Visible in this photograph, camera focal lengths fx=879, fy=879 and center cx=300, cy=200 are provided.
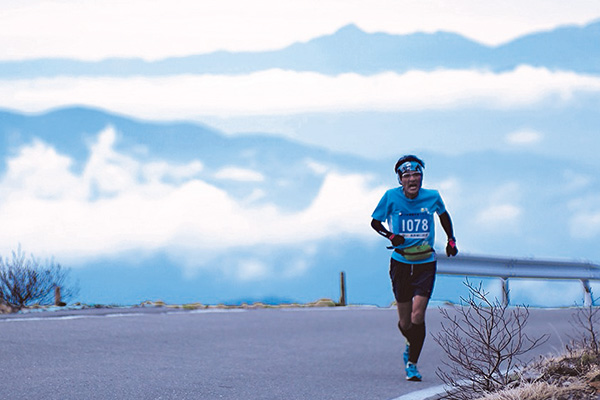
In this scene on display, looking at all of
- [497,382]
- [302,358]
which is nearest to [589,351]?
[497,382]

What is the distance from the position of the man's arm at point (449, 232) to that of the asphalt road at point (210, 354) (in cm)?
129

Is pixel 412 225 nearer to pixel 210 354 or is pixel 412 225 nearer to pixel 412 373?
pixel 412 373

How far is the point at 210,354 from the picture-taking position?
10492 millimetres

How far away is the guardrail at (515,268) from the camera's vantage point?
553 inches

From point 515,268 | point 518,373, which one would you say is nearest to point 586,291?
point 515,268

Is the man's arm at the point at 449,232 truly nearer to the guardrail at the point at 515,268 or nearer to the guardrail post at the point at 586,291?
the guardrail at the point at 515,268

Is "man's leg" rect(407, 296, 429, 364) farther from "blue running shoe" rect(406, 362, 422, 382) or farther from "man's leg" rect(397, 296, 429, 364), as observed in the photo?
"blue running shoe" rect(406, 362, 422, 382)

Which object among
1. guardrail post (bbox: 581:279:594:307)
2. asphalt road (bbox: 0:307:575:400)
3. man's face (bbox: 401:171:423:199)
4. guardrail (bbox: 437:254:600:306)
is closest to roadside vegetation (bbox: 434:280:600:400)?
asphalt road (bbox: 0:307:575:400)

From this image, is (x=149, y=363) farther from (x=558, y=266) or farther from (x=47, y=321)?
(x=558, y=266)

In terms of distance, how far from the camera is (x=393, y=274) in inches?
337

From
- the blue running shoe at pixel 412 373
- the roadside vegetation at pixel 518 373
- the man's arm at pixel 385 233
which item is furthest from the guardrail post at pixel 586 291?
the roadside vegetation at pixel 518 373

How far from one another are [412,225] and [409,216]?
0.09m

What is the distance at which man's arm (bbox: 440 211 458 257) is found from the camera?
8.73 metres

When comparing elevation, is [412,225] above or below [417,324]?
above
